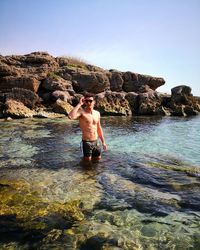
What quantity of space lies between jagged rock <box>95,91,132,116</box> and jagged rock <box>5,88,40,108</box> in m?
6.70

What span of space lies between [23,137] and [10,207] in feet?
30.5

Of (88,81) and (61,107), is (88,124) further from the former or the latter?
(88,81)

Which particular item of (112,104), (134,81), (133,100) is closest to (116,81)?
(134,81)

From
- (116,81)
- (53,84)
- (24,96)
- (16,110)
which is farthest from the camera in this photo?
(116,81)

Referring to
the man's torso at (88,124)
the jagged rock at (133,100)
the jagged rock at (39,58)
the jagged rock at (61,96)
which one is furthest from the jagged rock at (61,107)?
the man's torso at (88,124)

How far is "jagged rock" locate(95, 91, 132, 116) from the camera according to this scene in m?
28.8

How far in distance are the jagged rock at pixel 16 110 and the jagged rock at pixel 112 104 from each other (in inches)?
302

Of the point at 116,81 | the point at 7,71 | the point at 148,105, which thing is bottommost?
the point at 148,105

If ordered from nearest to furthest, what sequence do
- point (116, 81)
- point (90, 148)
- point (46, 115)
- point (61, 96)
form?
1. point (90, 148)
2. point (46, 115)
3. point (61, 96)
4. point (116, 81)

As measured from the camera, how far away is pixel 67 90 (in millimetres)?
30062

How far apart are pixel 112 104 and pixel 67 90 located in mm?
5305

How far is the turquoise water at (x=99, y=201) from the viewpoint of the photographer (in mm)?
4176

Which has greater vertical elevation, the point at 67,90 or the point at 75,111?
the point at 67,90

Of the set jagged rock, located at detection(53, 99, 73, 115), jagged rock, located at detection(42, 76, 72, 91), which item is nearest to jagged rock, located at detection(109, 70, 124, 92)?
jagged rock, located at detection(42, 76, 72, 91)
